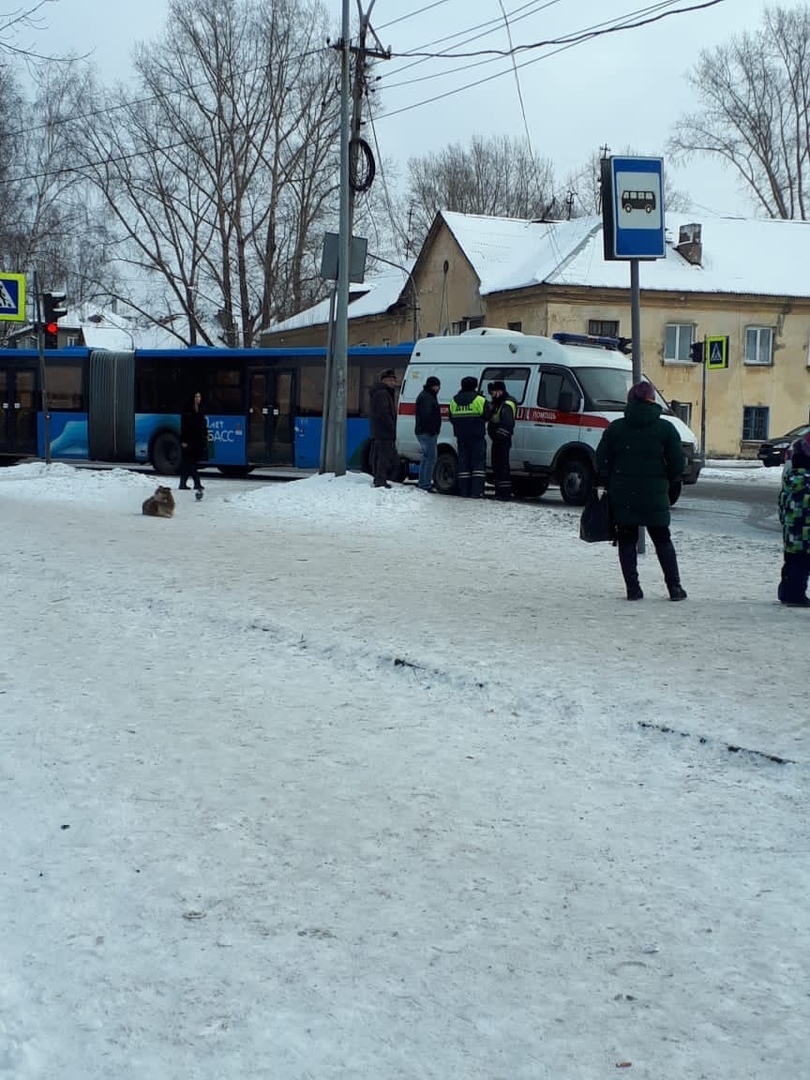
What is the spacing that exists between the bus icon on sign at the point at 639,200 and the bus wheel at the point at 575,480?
8.20m

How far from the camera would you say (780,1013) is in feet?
10.4

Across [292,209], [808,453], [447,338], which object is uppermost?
[292,209]

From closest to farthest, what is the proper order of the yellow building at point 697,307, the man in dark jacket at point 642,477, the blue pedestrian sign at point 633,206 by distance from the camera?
the man in dark jacket at point 642,477, the blue pedestrian sign at point 633,206, the yellow building at point 697,307

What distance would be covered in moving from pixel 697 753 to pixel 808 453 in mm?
4210

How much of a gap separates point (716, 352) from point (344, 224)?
501 inches

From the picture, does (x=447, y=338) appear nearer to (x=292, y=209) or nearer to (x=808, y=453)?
(x=808, y=453)

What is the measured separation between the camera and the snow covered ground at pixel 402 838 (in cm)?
305

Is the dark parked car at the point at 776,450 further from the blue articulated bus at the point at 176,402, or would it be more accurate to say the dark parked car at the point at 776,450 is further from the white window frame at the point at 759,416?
the blue articulated bus at the point at 176,402

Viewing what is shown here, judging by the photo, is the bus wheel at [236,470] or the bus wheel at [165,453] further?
the bus wheel at [165,453]

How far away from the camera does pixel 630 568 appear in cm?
947

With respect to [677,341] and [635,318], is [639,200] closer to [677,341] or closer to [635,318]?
[635,318]

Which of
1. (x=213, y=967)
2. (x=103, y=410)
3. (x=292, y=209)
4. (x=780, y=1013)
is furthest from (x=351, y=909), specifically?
(x=292, y=209)

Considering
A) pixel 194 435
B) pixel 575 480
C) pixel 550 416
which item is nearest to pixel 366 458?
pixel 194 435

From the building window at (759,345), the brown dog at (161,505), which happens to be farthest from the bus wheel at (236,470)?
the building window at (759,345)
